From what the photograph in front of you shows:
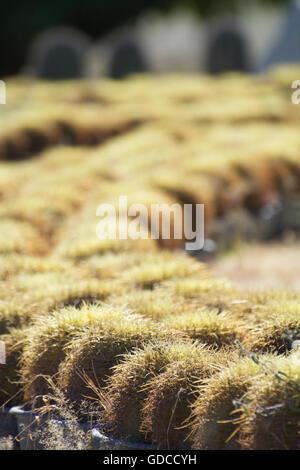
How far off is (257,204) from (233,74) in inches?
387

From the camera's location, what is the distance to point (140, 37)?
77.5 ft

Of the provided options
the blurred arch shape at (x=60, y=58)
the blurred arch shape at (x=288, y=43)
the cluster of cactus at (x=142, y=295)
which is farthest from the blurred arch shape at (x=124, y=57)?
the cluster of cactus at (x=142, y=295)

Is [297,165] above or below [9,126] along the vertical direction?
below

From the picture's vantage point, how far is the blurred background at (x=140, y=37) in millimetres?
20500

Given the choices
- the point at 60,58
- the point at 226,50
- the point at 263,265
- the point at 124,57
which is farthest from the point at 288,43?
the point at 263,265

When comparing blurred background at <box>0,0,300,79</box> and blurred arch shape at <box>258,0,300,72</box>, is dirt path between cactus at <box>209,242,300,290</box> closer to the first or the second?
blurred background at <box>0,0,300,79</box>

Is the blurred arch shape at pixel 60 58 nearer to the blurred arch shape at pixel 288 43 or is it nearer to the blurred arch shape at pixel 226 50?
the blurred arch shape at pixel 226 50

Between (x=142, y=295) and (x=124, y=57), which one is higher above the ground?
(x=124, y=57)

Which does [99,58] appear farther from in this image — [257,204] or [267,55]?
Result: [257,204]

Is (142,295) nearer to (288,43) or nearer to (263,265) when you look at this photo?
(263,265)

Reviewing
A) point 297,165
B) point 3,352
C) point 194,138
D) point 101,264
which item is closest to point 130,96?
point 194,138

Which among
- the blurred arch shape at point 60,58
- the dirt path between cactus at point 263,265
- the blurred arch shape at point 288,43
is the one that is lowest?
the dirt path between cactus at point 263,265

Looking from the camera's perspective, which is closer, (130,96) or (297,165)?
(297,165)

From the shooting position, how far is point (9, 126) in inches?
512
